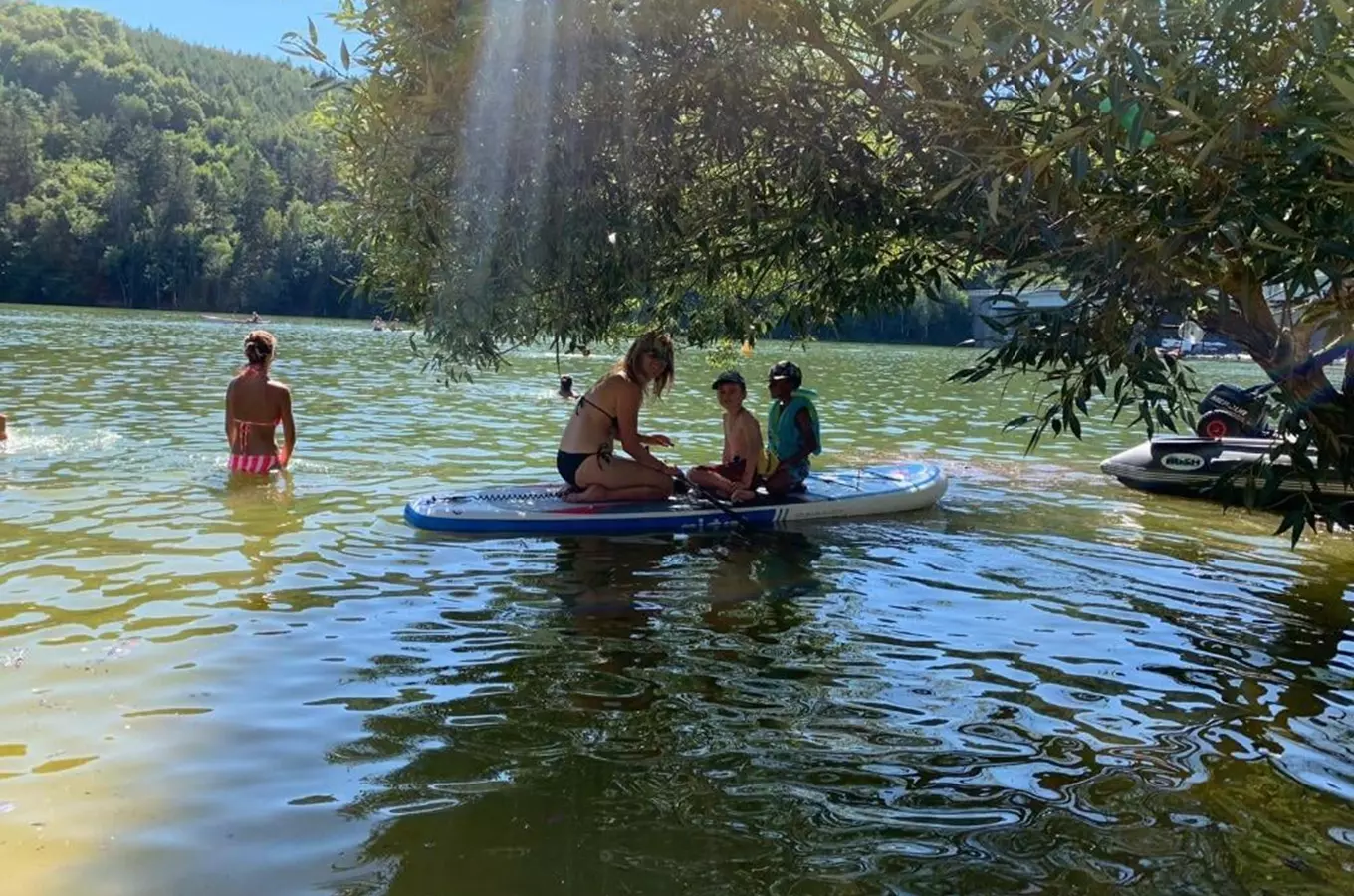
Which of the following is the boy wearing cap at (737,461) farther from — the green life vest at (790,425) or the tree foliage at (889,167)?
the tree foliage at (889,167)

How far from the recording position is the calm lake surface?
146 inches

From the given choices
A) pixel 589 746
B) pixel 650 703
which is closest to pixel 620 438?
pixel 650 703

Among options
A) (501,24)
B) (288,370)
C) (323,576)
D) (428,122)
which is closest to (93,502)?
(323,576)

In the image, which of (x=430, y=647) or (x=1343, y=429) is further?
(x=430, y=647)

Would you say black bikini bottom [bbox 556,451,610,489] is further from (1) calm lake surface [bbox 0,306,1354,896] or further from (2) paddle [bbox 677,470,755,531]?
(1) calm lake surface [bbox 0,306,1354,896]

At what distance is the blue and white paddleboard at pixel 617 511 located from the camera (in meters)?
8.87

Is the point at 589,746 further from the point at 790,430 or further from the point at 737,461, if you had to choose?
the point at 790,430

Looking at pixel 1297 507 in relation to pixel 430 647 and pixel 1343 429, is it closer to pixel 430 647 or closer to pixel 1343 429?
pixel 1343 429

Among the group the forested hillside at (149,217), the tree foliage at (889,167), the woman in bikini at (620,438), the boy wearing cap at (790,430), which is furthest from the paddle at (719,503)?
the forested hillside at (149,217)

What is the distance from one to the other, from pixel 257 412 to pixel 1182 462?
33.6 feet

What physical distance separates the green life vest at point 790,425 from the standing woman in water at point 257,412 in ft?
14.8

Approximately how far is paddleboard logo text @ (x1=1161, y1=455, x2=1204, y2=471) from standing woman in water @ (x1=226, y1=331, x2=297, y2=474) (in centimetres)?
977

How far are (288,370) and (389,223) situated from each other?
24066 mm

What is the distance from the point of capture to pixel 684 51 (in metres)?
5.11
